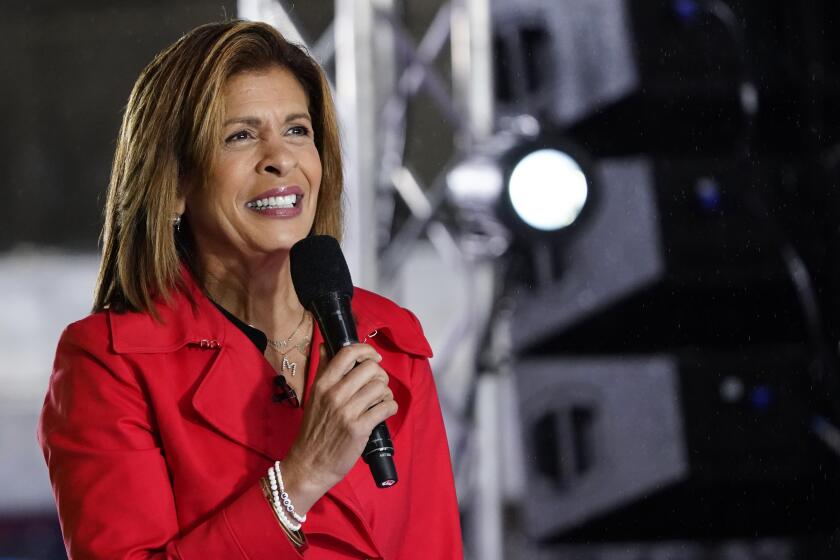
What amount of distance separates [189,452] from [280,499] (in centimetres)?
13

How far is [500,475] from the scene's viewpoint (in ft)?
9.01

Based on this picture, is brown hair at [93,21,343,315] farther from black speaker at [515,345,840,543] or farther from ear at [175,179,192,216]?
A: black speaker at [515,345,840,543]

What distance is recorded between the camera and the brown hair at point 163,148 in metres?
1.26

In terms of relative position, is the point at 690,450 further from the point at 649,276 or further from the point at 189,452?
the point at 189,452

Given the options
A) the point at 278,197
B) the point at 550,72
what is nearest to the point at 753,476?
the point at 550,72

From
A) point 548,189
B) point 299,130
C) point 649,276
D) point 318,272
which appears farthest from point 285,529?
point 649,276

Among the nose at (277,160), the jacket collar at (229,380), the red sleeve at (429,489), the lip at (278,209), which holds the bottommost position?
the red sleeve at (429,489)

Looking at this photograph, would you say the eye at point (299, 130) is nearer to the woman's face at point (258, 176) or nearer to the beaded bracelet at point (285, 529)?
the woman's face at point (258, 176)

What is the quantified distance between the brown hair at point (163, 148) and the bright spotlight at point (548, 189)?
1162 mm

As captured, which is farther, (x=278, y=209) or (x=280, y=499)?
(x=278, y=209)

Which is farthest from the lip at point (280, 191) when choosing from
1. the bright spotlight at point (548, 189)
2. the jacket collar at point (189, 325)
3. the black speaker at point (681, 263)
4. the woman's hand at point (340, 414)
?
the black speaker at point (681, 263)

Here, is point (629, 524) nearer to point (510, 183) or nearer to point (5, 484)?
point (510, 183)

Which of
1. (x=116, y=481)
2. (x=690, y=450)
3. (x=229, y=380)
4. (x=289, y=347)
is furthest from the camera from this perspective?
(x=690, y=450)

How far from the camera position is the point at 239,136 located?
1292mm
